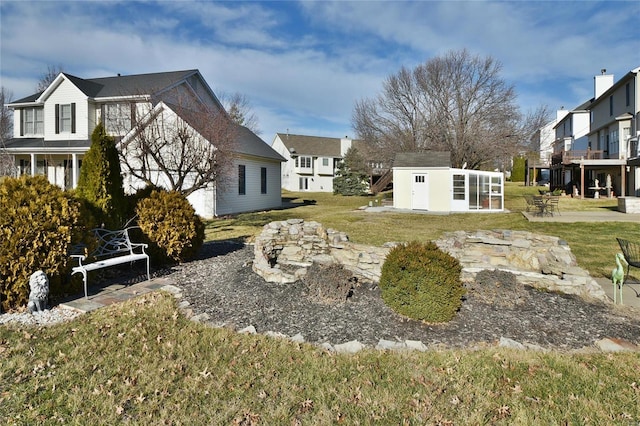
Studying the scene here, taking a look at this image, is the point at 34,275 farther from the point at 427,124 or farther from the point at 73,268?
the point at 427,124

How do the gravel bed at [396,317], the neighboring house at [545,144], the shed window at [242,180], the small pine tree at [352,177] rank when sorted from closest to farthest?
the gravel bed at [396,317] < the shed window at [242,180] < the small pine tree at [352,177] < the neighboring house at [545,144]

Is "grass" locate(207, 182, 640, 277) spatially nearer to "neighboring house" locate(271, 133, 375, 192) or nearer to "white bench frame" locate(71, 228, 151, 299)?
"white bench frame" locate(71, 228, 151, 299)

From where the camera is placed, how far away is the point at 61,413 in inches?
111

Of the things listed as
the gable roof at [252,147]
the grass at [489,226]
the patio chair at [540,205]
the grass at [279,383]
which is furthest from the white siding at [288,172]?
the grass at [279,383]

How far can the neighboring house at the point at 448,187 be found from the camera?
22062 mm

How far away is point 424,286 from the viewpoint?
186 inches

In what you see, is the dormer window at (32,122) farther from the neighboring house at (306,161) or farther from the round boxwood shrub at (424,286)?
the neighboring house at (306,161)

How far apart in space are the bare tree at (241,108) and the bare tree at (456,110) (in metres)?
13.4

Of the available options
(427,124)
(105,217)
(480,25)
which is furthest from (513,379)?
(427,124)

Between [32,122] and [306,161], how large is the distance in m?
31.2

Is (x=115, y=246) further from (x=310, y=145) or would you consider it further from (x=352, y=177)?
(x=310, y=145)

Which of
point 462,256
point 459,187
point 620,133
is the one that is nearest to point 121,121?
point 462,256

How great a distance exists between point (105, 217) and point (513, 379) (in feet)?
23.3

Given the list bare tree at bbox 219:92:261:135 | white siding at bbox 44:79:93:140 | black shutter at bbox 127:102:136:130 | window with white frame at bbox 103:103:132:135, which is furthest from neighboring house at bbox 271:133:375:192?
black shutter at bbox 127:102:136:130
